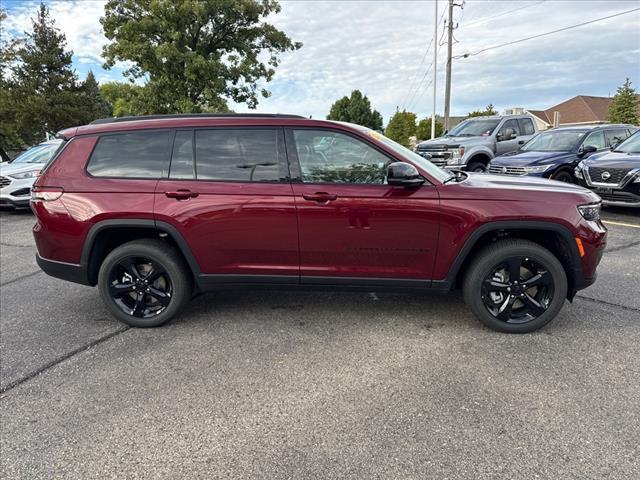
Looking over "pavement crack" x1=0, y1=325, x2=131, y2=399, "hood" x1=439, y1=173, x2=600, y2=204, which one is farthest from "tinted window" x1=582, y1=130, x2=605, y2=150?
"pavement crack" x1=0, y1=325, x2=131, y2=399

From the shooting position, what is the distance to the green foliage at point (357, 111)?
67.1 metres

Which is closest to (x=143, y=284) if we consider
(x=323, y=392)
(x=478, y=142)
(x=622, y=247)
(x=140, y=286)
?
(x=140, y=286)

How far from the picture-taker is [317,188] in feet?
11.1

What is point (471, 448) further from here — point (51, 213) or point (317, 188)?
point (51, 213)

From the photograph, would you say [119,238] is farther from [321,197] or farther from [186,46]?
[186,46]

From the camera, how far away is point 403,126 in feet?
180

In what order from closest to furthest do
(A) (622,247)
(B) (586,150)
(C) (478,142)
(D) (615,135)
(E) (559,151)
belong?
(A) (622,247)
(B) (586,150)
(E) (559,151)
(D) (615,135)
(C) (478,142)

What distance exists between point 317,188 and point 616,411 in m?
2.41

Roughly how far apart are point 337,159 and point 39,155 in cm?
1024

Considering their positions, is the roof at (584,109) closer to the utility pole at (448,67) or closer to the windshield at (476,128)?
the utility pole at (448,67)

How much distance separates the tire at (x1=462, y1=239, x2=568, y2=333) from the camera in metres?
3.32

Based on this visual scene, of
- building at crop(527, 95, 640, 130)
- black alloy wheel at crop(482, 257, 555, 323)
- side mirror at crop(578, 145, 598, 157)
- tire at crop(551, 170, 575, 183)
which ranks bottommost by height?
black alloy wheel at crop(482, 257, 555, 323)

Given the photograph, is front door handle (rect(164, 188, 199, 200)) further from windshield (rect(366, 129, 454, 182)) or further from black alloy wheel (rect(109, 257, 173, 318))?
windshield (rect(366, 129, 454, 182))

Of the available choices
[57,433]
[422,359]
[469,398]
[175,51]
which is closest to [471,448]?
[469,398]
